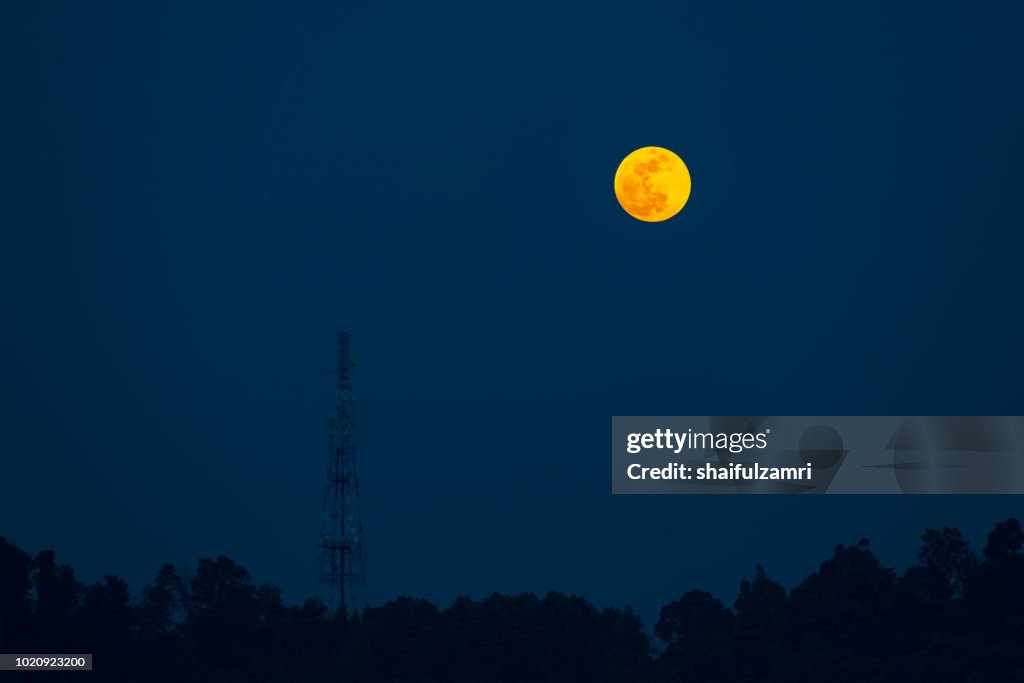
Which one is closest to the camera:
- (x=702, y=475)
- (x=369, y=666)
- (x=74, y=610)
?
(x=702, y=475)

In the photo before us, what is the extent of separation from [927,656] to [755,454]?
8865mm

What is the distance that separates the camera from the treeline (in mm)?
57469

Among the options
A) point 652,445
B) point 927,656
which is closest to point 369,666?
point 652,445

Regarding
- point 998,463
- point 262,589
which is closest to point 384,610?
point 262,589

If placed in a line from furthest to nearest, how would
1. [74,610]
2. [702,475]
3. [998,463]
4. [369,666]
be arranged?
[74,610] → [369,666] → [998,463] → [702,475]

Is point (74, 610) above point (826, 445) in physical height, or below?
below

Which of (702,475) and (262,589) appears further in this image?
(262,589)

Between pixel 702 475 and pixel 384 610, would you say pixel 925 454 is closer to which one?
pixel 702 475

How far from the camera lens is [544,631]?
5956 centimetres

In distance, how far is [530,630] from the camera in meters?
59.6

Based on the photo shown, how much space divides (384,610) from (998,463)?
21236mm

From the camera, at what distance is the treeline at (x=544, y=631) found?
57469 millimetres

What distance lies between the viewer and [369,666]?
2335 inches

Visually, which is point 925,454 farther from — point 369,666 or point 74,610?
point 74,610
